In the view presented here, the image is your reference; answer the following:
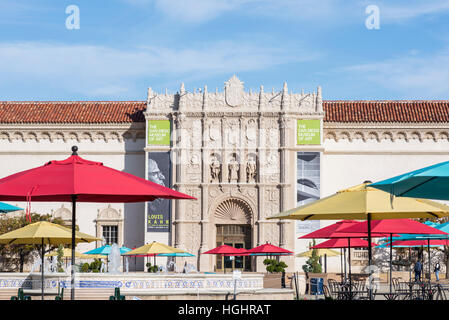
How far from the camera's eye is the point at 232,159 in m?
46.8

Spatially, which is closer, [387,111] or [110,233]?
[110,233]

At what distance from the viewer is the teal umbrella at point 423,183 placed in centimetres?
931

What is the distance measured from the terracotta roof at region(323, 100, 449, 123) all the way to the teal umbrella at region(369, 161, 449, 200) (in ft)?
123

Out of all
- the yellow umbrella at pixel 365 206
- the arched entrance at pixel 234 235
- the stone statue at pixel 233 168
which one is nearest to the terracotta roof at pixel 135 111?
the stone statue at pixel 233 168

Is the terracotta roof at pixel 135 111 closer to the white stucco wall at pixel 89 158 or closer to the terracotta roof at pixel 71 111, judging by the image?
the terracotta roof at pixel 71 111

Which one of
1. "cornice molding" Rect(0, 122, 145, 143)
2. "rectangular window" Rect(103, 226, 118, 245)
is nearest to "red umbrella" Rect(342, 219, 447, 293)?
"rectangular window" Rect(103, 226, 118, 245)

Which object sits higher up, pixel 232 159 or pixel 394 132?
pixel 394 132

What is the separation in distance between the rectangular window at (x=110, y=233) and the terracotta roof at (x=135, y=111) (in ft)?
23.7

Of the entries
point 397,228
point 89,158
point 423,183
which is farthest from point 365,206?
point 89,158

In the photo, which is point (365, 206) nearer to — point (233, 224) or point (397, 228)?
point (397, 228)

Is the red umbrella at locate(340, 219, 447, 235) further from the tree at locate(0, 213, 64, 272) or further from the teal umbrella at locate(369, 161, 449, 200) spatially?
the tree at locate(0, 213, 64, 272)

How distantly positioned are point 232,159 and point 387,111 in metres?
11.2

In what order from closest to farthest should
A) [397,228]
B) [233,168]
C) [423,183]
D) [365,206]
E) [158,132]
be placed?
[423,183], [365,206], [397,228], [233,168], [158,132]
